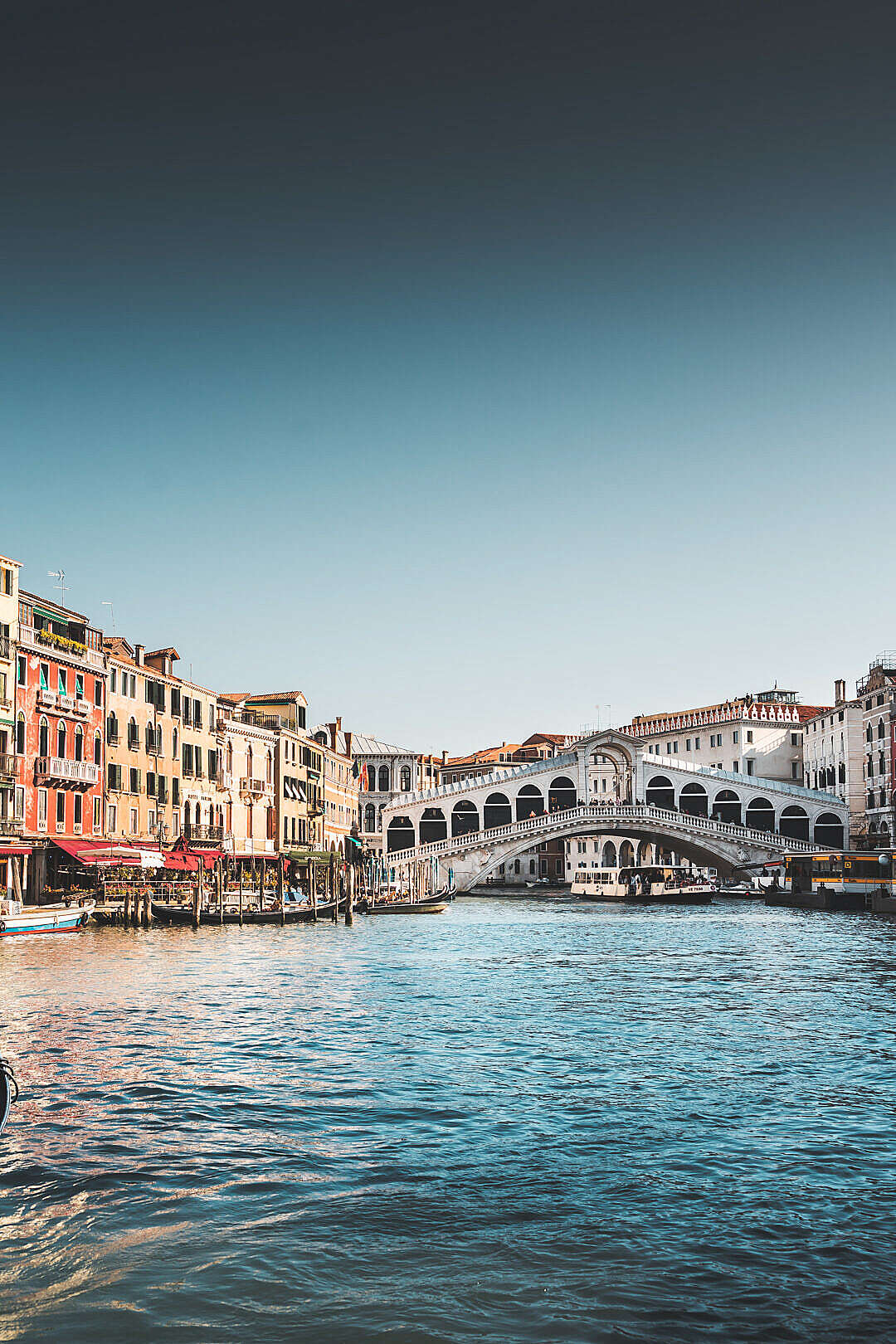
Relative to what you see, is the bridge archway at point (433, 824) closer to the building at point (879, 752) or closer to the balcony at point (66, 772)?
the building at point (879, 752)

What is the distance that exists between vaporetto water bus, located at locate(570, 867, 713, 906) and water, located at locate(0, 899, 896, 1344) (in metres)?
38.0

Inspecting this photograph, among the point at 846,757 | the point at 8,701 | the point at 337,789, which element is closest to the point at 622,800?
the point at 846,757

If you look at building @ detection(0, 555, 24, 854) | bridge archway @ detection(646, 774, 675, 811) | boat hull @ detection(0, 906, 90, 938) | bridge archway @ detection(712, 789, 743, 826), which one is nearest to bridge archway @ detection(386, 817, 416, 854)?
bridge archway @ detection(646, 774, 675, 811)

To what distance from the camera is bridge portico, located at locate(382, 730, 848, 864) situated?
224 feet

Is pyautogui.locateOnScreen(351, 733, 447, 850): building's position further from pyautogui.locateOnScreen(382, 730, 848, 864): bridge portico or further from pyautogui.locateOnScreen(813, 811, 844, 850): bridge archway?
pyautogui.locateOnScreen(813, 811, 844, 850): bridge archway

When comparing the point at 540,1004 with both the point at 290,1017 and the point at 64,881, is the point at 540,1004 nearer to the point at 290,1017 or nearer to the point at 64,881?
the point at 290,1017

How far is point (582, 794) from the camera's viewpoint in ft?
222

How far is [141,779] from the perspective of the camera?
41.4 m

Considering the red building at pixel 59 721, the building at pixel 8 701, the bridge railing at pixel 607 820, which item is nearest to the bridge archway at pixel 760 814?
the bridge railing at pixel 607 820

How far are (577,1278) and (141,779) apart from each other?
118 ft

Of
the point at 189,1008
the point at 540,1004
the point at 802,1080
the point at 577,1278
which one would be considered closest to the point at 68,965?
the point at 189,1008

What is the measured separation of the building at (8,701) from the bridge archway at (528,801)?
127ft

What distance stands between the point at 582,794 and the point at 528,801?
3.50m

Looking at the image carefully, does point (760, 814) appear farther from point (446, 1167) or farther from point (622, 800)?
point (446, 1167)
